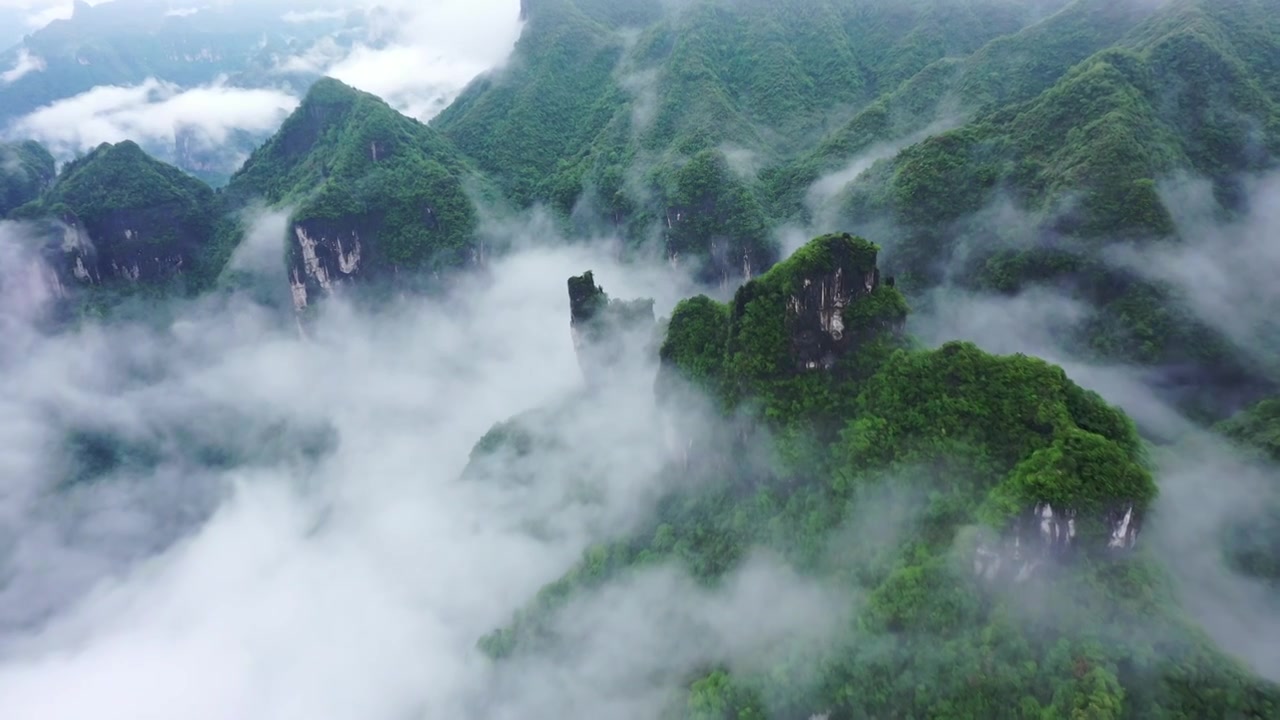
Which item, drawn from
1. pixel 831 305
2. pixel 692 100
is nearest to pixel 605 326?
pixel 831 305

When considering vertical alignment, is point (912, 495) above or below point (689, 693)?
above

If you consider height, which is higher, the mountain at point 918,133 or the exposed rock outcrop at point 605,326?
the mountain at point 918,133

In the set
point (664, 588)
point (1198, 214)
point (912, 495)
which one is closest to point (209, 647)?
point (664, 588)

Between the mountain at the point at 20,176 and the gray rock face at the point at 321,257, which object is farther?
the mountain at the point at 20,176

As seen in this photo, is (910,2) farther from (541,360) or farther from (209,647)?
(209,647)

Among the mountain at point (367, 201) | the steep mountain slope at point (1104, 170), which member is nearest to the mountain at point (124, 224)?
the mountain at point (367, 201)

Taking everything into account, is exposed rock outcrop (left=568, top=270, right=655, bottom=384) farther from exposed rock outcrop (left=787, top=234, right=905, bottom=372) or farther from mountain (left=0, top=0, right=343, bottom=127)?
mountain (left=0, top=0, right=343, bottom=127)

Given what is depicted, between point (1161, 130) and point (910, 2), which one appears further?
point (910, 2)

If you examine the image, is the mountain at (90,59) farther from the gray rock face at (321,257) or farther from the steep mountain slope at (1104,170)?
the steep mountain slope at (1104,170)
